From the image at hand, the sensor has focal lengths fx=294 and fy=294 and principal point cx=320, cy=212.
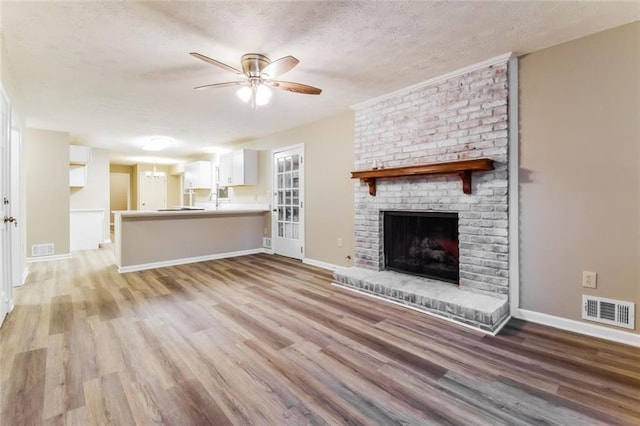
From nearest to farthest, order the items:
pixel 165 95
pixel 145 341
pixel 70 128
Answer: pixel 145 341, pixel 165 95, pixel 70 128

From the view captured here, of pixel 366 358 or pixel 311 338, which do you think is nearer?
pixel 366 358

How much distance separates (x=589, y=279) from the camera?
8.00 ft

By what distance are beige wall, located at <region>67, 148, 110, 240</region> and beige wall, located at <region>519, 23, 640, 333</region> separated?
27.7ft

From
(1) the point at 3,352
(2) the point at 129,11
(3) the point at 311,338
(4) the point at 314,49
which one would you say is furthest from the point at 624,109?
(1) the point at 3,352

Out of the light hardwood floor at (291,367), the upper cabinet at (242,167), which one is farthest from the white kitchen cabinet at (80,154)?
the light hardwood floor at (291,367)

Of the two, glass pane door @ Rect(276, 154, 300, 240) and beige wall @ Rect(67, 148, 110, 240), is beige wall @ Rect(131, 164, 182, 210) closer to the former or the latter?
beige wall @ Rect(67, 148, 110, 240)

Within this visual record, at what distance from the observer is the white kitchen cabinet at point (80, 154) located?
623cm

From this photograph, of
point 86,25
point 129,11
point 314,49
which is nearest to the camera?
point 129,11

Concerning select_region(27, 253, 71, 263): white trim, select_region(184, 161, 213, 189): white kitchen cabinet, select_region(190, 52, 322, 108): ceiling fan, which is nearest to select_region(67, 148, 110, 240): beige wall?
select_region(27, 253, 71, 263): white trim

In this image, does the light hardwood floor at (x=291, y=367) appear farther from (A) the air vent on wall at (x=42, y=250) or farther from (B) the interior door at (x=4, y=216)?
(A) the air vent on wall at (x=42, y=250)

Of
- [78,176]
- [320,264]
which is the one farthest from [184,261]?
[78,176]

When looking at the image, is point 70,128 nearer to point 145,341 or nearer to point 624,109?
point 145,341

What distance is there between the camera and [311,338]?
239cm

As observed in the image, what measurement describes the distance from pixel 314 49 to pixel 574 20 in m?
1.99
